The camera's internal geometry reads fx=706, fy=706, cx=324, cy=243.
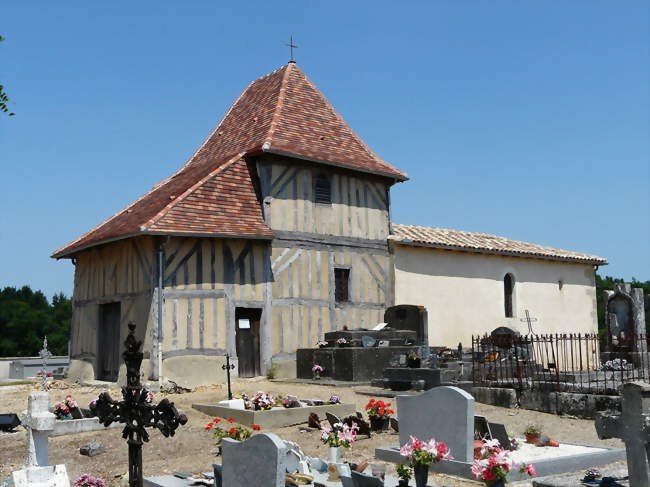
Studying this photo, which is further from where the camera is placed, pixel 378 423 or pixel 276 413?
pixel 276 413

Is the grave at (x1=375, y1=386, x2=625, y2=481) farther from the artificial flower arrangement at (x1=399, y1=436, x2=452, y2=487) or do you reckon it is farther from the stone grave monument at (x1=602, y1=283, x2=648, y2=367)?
the stone grave monument at (x1=602, y1=283, x2=648, y2=367)

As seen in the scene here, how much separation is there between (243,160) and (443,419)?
12.4 metres

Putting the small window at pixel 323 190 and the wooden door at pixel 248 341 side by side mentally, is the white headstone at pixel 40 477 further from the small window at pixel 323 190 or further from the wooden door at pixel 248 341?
the small window at pixel 323 190

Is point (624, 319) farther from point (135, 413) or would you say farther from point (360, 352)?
point (135, 413)

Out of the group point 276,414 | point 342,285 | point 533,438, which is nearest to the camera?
point 533,438

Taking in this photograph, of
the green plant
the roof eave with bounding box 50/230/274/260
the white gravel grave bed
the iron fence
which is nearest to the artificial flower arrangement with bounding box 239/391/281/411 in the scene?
the white gravel grave bed

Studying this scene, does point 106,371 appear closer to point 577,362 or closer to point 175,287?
point 175,287

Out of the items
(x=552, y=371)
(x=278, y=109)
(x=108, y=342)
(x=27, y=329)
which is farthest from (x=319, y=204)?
(x=27, y=329)

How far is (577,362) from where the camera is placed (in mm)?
24719

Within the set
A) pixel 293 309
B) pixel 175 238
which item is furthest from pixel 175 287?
pixel 293 309

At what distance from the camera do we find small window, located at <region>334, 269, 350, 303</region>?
790 inches

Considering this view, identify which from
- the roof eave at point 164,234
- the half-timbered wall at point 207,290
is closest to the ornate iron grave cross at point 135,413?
the roof eave at point 164,234

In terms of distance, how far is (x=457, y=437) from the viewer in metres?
8.10

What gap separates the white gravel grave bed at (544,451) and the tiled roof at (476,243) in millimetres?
12174
